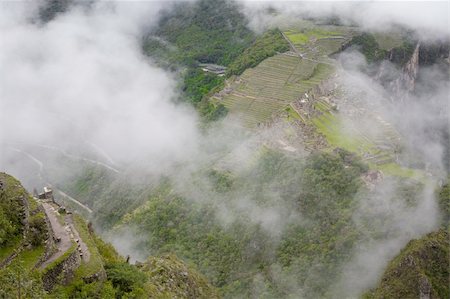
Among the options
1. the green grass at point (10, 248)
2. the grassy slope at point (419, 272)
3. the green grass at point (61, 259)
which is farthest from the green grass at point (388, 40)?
the green grass at point (10, 248)

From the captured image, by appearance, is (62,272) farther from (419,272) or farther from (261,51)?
(261,51)

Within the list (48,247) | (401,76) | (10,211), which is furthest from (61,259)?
(401,76)

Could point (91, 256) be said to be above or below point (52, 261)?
below

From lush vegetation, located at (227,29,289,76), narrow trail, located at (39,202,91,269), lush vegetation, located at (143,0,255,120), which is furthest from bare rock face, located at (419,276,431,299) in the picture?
lush vegetation, located at (143,0,255,120)

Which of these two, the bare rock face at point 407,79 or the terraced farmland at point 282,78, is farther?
the bare rock face at point 407,79

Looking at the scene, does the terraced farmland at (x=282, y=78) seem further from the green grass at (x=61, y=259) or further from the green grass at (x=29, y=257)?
the green grass at (x=29, y=257)

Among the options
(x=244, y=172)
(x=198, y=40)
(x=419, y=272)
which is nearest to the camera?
(x=419, y=272)

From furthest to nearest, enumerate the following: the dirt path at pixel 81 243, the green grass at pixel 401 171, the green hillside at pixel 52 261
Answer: the green grass at pixel 401 171, the dirt path at pixel 81 243, the green hillside at pixel 52 261
